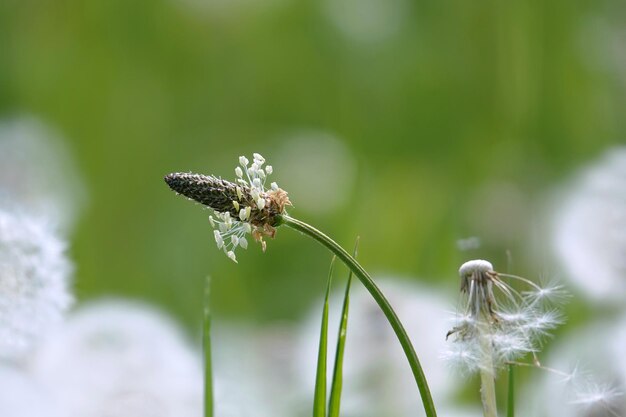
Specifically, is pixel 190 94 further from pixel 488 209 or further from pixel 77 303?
pixel 488 209

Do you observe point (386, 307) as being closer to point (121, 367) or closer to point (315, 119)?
point (121, 367)

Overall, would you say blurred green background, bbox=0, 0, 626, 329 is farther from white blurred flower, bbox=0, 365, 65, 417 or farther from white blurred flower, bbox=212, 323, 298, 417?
white blurred flower, bbox=0, 365, 65, 417

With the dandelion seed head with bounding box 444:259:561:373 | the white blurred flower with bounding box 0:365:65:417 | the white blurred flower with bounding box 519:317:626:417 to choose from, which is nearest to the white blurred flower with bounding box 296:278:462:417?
the white blurred flower with bounding box 519:317:626:417

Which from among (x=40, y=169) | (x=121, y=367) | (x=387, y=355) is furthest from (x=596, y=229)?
A: (x=40, y=169)

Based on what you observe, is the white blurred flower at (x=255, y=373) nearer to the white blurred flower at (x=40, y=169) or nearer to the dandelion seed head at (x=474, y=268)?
the white blurred flower at (x=40, y=169)

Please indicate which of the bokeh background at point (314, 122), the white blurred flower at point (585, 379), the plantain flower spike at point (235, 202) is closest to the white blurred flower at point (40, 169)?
the bokeh background at point (314, 122)

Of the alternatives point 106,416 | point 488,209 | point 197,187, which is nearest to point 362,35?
point 488,209
